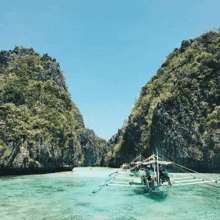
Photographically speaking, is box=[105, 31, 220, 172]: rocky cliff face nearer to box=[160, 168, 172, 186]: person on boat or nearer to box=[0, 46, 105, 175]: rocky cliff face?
box=[0, 46, 105, 175]: rocky cliff face

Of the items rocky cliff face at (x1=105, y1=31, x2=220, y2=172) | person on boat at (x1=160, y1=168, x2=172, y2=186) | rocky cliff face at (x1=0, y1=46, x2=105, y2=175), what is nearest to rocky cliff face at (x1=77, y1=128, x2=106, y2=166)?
rocky cliff face at (x1=0, y1=46, x2=105, y2=175)

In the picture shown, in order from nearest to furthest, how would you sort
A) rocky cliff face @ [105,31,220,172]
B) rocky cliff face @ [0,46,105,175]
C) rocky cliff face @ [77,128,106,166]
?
rocky cliff face @ [0,46,105,175] < rocky cliff face @ [105,31,220,172] < rocky cliff face @ [77,128,106,166]

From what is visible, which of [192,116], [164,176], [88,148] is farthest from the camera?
[88,148]

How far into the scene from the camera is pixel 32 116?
1708 inches

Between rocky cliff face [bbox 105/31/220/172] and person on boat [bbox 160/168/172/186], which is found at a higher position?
rocky cliff face [bbox 105/31/220/172]

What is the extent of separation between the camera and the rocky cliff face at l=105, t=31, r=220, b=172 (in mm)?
42062

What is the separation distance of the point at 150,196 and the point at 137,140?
48891 mm

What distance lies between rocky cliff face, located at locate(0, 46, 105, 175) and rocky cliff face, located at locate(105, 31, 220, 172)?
2644 cm

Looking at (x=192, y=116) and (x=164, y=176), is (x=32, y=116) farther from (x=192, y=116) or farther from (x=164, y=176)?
(x=192, y=116)

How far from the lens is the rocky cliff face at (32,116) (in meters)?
36.3

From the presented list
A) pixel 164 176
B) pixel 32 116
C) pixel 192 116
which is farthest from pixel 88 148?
pixel 164 176

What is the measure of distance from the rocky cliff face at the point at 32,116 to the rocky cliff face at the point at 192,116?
2644 centimetres

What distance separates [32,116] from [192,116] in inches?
1632

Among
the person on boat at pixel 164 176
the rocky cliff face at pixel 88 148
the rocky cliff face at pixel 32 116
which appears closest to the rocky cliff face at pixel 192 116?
Answer: the rocky cliff face at pixel 32 116
